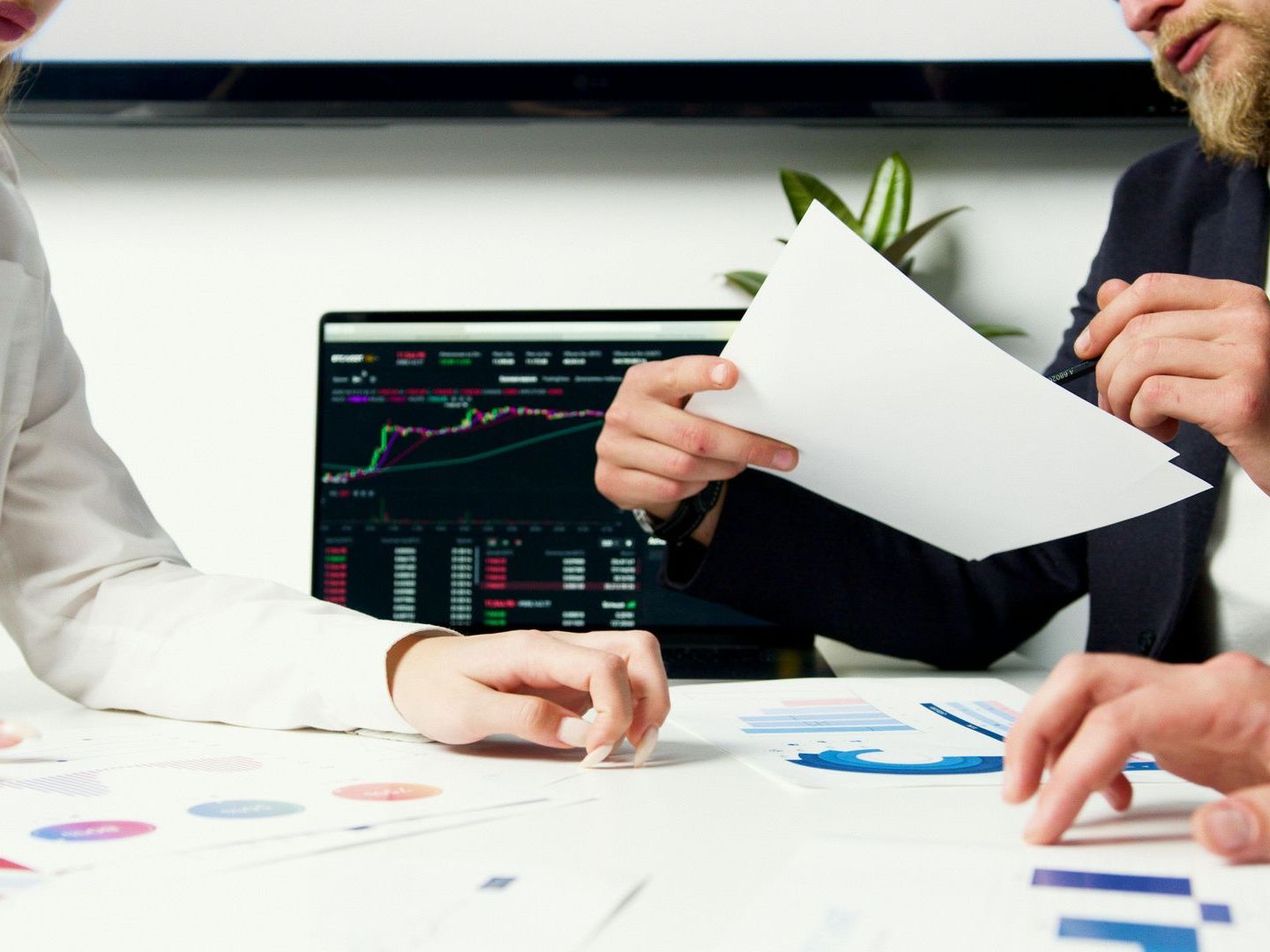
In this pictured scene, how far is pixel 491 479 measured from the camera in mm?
1194

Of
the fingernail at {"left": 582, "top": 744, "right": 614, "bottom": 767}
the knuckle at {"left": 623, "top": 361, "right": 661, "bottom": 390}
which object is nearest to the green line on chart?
the knuckle at {"left": 623, "top": 361, "right": 661, "bottom": 390}

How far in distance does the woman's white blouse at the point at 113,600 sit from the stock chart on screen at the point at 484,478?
14.4 inches

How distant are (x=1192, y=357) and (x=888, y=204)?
65 cm

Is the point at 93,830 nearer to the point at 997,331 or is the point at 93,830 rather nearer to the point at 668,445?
the point at 668,445

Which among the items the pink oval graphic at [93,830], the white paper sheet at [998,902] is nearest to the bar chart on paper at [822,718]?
the white paper sheet at [998,902]

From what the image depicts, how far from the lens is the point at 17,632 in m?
0.75

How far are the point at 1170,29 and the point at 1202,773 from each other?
34.2 inches

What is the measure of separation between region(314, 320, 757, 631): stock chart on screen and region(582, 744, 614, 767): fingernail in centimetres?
62

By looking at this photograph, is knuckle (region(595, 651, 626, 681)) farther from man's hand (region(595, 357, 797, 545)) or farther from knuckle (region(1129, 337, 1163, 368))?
Answer: knuckle (region(1129, 337, 1163, 368))

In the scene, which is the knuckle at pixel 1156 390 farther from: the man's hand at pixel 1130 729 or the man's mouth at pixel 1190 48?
the man's mouth at pixel 1190 48

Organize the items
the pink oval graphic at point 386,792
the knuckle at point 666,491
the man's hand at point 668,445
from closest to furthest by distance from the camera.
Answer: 1. the pink oval graphic at point 386,792
2. the man's hand at point 668,445
3. the knuckle at point 666,491

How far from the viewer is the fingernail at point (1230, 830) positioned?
1.27 feet

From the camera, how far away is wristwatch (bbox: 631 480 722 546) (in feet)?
3.29

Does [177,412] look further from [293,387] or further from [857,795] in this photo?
[857,795]
